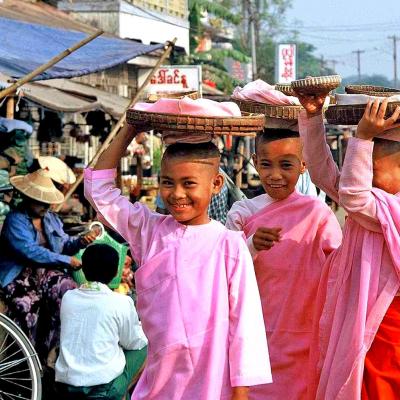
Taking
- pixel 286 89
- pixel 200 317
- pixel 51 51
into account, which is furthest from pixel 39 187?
pixel 200 317

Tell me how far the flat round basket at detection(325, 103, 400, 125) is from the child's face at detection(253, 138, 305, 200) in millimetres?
647

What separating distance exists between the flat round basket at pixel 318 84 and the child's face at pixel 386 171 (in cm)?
31

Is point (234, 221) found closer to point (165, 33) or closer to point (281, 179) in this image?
point (281, 179)

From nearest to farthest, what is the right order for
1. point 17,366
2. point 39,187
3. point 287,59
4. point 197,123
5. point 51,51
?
1. point 197,123
2. point 17,366
3. point 39,187
4. point 51,51
5. point 287,59

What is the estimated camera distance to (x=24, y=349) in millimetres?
6695

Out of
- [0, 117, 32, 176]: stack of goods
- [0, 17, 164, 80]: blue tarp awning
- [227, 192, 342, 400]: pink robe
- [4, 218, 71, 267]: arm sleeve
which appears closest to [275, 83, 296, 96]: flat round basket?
[227, 192, 342, 400]: pink robe

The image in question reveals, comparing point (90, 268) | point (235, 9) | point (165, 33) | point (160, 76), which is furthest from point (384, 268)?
point (235, 9)

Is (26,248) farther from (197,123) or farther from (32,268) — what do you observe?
(197,123)

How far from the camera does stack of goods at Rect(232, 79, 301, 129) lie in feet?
15.7

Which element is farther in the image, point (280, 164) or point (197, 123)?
point (280, 164)

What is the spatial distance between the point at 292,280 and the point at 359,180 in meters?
0.91

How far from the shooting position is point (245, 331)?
3986 mm

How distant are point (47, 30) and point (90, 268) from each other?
5248mm

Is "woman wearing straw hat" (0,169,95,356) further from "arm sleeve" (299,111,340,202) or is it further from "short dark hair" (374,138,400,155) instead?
"short dark hair" (374,138,400,155)
